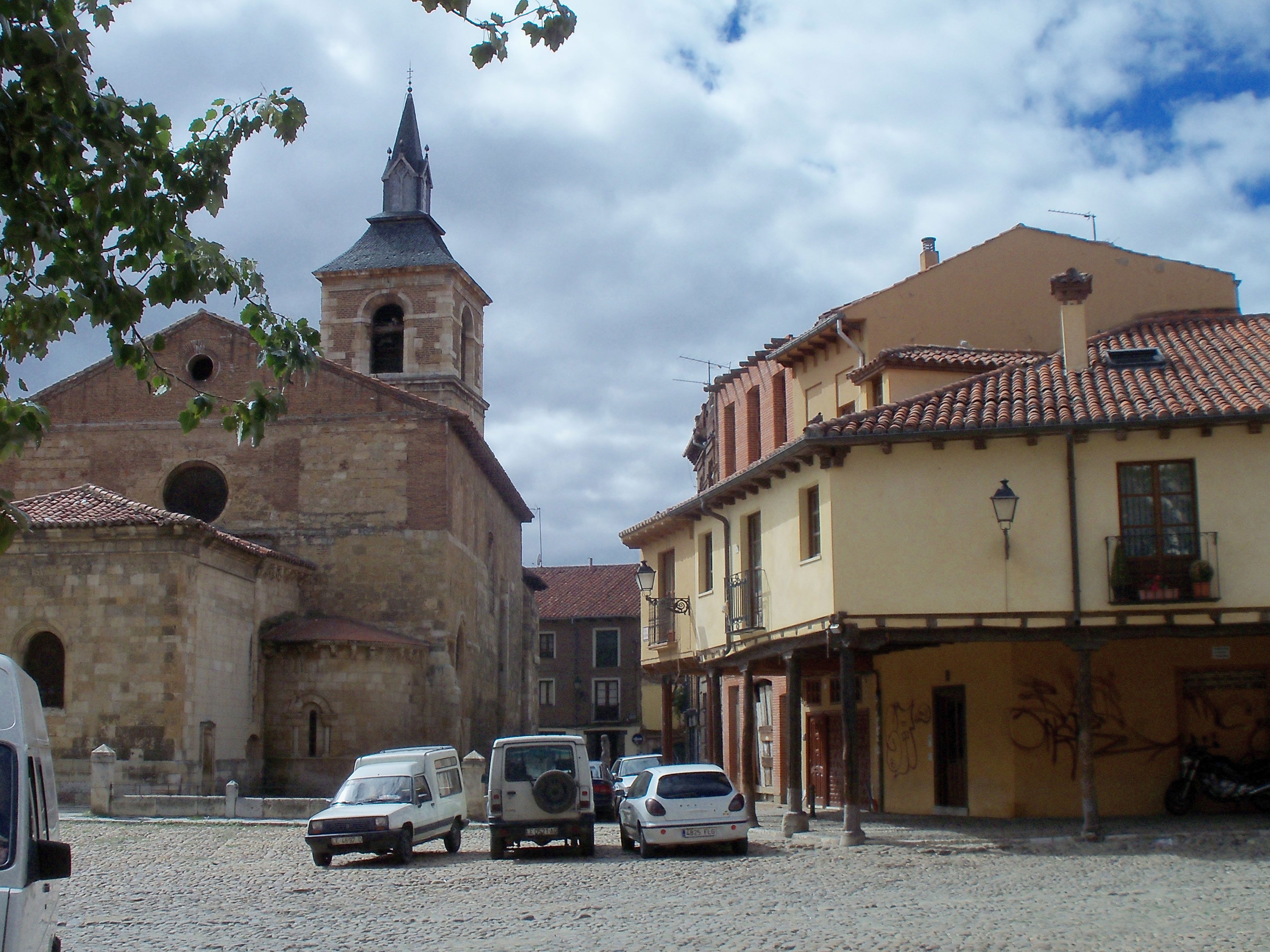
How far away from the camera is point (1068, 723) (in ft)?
68.1

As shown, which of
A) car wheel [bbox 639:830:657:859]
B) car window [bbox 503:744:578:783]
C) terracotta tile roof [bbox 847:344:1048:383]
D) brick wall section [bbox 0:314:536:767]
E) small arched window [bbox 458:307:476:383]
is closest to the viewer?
car wheel [bbox 639:830:657:859]

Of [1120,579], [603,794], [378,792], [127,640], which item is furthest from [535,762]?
[127,640]

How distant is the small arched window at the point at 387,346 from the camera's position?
43.6 m

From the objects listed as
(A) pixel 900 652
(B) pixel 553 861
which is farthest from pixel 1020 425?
(B) pixel 553 861

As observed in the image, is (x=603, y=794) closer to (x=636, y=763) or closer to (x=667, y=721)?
(x=667, y=721)

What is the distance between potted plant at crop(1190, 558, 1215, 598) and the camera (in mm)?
17750

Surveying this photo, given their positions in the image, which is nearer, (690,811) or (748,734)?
(690,811)

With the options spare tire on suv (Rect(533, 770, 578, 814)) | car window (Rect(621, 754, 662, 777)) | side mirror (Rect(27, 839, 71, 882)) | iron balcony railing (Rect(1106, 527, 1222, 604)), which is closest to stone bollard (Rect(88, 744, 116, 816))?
car window (Rect(621, 754, 662, 777))

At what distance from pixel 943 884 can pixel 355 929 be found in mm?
6018

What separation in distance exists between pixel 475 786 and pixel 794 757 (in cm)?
820

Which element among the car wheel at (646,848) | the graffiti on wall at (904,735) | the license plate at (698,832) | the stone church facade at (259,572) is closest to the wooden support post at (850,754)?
the license plate at (698,832)

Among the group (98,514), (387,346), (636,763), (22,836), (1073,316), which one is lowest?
(636,763)

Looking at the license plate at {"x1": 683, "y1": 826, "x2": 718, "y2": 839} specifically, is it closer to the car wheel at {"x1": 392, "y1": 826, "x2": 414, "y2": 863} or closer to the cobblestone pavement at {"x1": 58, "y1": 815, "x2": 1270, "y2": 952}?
the cobblestone pavement at {"x1": 58, "y1": 815, "x2": 1270, "y2": 952}

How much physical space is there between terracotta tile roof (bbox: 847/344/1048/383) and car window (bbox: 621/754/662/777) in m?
10.1
